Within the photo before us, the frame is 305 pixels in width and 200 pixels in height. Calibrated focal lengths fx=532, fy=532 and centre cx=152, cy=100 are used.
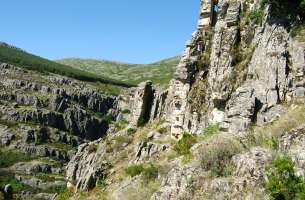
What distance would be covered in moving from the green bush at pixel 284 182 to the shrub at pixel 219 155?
188 cm

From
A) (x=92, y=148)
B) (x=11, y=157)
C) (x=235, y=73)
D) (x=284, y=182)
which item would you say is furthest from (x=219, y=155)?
(x=11, y=157)

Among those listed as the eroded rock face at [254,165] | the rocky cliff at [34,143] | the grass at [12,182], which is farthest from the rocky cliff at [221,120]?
the rocky cliff at [34,143]

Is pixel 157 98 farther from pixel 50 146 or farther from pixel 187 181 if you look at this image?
pixel 50 146

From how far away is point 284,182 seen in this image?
42.6 feet

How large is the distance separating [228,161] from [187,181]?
1.34m

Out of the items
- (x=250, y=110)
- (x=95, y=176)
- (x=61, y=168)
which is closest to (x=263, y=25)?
(x=250, y=110)

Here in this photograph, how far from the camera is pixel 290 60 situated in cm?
2553

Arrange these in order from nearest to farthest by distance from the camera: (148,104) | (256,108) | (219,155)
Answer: (219,155)
(256,108)
(148,104)

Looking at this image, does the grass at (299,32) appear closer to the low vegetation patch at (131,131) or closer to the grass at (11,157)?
the low vegetation patch at (131,131)

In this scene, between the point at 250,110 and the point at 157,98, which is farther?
the point at 157,98

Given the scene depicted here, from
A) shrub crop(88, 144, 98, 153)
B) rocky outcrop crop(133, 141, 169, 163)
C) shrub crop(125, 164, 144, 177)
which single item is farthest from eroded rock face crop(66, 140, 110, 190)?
shrub crop(125, 164, 144, 177)

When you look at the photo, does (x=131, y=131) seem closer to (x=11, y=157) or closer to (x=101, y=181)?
(x=101, y=181)

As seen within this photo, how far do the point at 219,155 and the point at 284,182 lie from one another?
299 cm

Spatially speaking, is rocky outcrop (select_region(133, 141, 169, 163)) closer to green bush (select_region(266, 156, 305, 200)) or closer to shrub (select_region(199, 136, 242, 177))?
shrub (select_region(199, 136, 242, 177))
